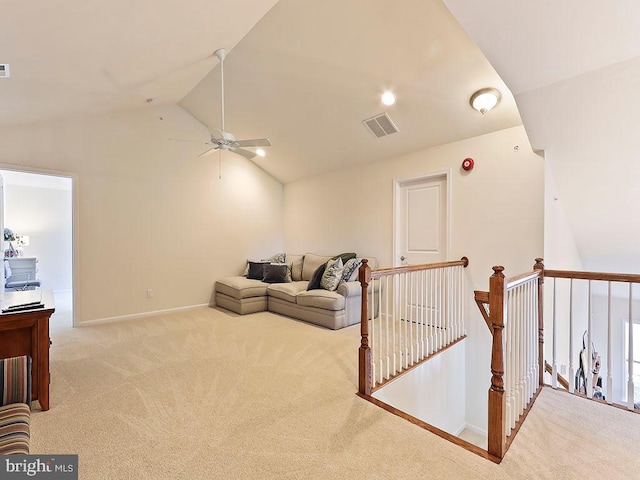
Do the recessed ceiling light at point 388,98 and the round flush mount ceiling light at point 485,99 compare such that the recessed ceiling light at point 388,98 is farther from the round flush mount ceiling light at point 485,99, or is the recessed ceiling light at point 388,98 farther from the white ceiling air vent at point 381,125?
the round flush mount ceiling light at point 485,99

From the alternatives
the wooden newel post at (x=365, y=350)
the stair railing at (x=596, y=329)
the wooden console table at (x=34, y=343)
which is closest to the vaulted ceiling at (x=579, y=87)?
the stair railing at (x=596, y=329)

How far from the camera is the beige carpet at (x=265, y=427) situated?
156 cm

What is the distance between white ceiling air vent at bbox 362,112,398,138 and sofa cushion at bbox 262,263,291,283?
2570 millimetres

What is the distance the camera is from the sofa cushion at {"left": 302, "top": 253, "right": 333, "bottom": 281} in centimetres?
505

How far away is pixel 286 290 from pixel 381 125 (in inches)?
104

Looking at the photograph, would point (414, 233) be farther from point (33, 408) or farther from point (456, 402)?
point (33, 408)

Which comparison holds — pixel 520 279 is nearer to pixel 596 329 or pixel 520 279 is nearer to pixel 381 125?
pixel 381 125

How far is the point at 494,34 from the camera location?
2.02 m

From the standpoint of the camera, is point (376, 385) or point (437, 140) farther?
point (437, 140)

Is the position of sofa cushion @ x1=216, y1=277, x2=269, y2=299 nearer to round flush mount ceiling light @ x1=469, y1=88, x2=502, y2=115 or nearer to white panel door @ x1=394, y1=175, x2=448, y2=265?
white panel door @ x1=394, y1=175, x2=448, y2=265

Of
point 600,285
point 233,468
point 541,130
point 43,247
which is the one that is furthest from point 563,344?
point 43,247

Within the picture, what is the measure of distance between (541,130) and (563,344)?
2.62 meters

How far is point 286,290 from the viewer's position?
446 centimetres

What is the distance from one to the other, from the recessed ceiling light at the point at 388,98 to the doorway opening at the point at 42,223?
6807mm
